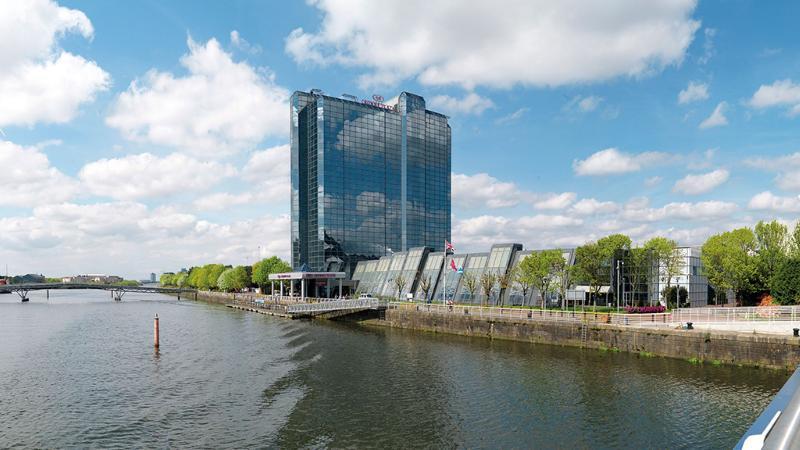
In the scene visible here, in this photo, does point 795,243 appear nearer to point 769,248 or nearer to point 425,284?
point 769,248

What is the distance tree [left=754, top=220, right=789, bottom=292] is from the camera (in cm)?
8119

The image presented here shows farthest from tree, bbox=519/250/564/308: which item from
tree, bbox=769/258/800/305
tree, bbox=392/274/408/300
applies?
tree, bbox=392/274/408/300

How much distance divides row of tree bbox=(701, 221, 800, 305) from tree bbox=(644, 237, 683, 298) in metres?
6.38

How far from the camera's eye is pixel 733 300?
90500 millimetres

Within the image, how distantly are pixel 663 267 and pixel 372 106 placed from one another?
4650 inches

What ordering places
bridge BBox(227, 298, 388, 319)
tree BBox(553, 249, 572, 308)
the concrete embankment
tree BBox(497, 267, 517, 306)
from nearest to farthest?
the concrete embankment
tree BBox(553, 249, 572, 308)
tree BBox(497, 267, 517, 306)
bridge BBox(227, 298, 388, 319)

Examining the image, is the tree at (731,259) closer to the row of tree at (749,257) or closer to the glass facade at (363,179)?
the row of tree at (749,257)

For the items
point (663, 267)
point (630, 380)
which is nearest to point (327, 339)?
point (630, 380)

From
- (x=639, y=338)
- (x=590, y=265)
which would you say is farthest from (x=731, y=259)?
(x=639, y=338)

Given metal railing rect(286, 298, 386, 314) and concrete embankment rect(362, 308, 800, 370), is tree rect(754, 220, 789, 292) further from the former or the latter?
metal railing rect(286, 298, 386, 314)

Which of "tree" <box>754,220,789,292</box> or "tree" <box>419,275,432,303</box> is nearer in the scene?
"tree" <box>754,220,789,292</box>

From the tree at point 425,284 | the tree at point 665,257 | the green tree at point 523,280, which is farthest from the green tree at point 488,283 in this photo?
the tree at point 665,257

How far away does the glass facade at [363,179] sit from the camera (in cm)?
15938

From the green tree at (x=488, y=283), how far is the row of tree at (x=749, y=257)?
35.9 m
